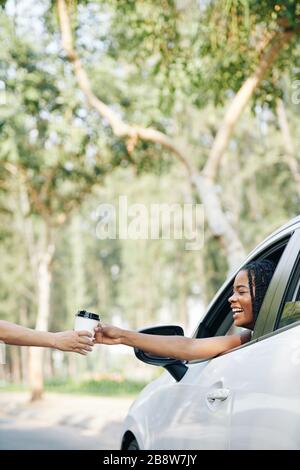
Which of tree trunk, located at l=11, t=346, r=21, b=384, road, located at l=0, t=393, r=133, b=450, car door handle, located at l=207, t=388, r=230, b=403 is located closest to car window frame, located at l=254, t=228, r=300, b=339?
car door handle, located at l=207, t=388, r=230, b=403

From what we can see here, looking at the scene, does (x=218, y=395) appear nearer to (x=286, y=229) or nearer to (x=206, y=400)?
(x=206, y=400)

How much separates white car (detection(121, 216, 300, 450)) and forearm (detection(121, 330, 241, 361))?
0.06 m

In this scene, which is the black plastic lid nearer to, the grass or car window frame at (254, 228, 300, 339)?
car window frame at (254, 228, 300, 339)

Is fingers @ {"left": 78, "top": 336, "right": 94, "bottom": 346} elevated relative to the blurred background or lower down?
lower down

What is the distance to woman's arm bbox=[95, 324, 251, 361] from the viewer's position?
3662 mm

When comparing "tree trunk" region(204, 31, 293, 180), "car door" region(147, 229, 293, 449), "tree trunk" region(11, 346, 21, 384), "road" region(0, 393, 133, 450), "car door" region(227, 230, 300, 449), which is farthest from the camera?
"tree trunk" region(11, 346, 21, 384)

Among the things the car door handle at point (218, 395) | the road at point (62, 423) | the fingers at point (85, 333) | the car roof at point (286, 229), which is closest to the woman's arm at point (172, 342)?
the fingers at point (85, 333)

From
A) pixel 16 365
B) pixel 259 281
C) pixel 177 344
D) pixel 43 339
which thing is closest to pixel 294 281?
pixel 259 281

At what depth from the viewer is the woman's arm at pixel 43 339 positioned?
12.0 ft

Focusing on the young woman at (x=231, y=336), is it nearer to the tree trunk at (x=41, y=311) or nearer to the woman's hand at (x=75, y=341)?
the woman's hand at (x=75, y=341)

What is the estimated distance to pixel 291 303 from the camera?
3.05 metres

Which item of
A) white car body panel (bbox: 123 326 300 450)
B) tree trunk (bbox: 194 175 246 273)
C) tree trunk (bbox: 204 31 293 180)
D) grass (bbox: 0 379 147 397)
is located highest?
tree trunk (bbox: 204 31 293 180)

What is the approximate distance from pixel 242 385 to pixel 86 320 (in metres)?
0.73
